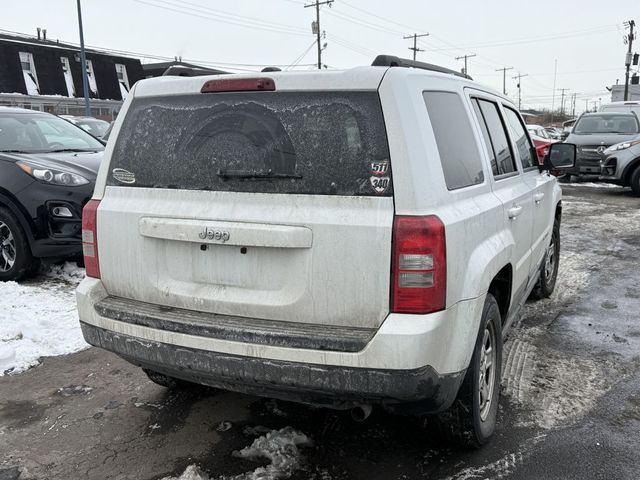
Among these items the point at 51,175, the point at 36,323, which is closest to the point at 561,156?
the point at 36,323

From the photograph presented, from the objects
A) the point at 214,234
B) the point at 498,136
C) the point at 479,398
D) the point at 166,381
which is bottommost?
the point at 166,381

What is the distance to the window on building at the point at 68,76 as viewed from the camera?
3962 centimetres

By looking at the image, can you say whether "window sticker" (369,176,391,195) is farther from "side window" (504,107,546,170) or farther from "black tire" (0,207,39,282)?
"black tire" (0,207,39,282)

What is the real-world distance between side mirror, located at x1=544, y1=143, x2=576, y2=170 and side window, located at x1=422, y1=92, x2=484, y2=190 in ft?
7.11

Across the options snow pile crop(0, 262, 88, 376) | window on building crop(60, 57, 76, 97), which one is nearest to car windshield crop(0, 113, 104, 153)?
snow pile crop(0, 262, 88, 376)

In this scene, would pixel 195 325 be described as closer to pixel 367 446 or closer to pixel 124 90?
pixel 367 446

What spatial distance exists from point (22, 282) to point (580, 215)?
31.9 ft

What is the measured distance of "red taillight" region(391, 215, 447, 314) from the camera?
2342 millimetres

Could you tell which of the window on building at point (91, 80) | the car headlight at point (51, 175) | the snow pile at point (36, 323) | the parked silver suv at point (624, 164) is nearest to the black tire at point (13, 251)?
the snow pile at point (36, 323)

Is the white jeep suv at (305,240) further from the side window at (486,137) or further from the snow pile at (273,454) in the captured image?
the snow pile at (273,454)

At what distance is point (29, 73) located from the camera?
37875 millimetres

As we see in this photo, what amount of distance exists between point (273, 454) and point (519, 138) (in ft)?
9.61

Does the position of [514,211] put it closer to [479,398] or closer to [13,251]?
[479,398]

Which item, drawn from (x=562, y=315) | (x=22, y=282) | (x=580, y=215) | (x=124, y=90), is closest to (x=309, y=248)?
(x=562, y=315)
